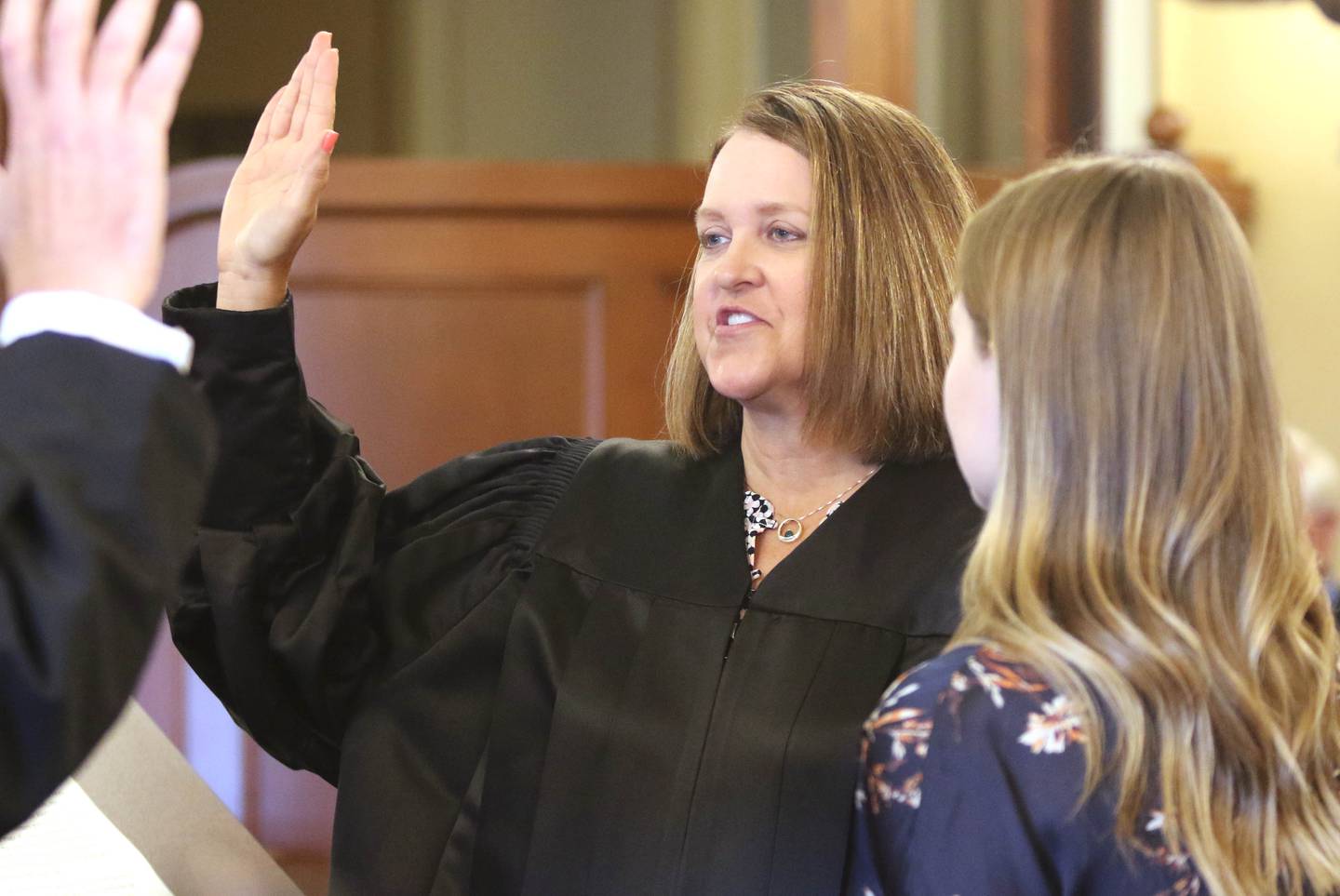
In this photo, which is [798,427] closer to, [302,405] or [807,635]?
[807,635]

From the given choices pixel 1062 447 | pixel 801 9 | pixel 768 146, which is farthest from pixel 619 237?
pixel 1062 447

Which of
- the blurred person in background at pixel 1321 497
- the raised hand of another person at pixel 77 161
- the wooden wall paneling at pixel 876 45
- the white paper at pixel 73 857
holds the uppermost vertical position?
the wooden wall paneling at pixel 876 45

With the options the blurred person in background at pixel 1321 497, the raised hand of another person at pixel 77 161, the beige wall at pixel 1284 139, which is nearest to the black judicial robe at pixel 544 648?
the raised hand of another person at pixel 77 161

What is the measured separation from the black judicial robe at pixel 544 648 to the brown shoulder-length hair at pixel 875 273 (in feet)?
0.23

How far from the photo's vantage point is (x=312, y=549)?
63.9 inches

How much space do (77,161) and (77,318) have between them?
8 centimetres

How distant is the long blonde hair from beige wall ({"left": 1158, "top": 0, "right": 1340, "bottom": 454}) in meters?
3.41

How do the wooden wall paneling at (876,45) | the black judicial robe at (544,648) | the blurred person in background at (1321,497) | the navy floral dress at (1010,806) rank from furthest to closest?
1. the wooden wall paneling at (876,45)
2. the blurred person in background at (1321,497)
3. the black judicial robe at (544,648)
4. the navy floral dress at (1010,806)

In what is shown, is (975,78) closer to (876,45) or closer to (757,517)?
(876,45)

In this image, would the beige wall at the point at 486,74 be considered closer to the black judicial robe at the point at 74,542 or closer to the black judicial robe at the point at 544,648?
the black judicial robe at the point at 544,648

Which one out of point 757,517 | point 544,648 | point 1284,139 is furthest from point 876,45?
point 544,648

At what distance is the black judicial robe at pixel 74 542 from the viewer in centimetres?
80

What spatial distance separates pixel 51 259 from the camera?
83 centimetres

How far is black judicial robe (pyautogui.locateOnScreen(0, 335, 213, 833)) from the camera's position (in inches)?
31.4
